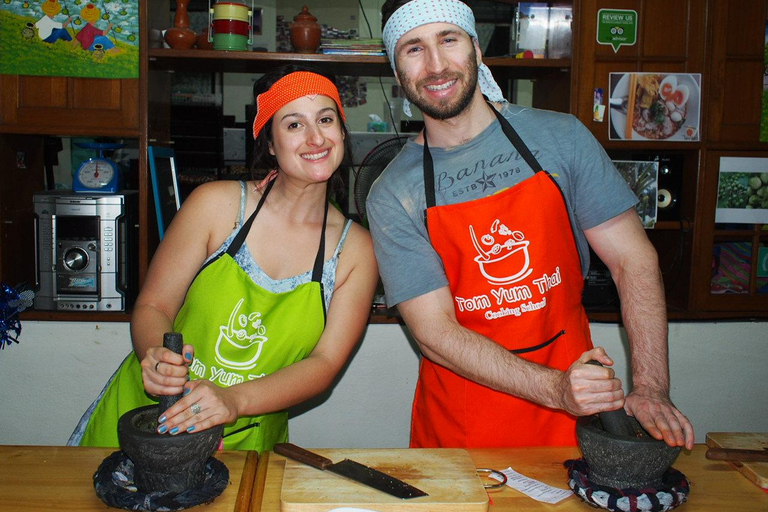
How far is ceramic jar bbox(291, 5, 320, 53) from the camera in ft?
9.56

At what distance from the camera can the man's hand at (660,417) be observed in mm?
1347

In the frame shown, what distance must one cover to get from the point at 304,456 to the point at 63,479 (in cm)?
44

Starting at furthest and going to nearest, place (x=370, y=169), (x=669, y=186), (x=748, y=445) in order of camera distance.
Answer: (x=669, y=186)
(x=370, y=169)
(x=748, y=445)

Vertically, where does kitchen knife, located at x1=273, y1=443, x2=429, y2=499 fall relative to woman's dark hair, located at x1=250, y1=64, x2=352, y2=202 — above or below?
below

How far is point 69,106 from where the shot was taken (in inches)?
112

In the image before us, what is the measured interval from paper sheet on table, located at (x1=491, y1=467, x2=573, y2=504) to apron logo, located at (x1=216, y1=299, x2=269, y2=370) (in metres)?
0.72

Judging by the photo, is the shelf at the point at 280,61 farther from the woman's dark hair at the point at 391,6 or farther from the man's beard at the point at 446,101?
the man's beard at the point at 446,101

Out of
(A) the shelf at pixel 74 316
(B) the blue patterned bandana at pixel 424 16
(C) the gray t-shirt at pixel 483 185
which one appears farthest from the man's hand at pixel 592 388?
(A) the shelf at pixel 74 316

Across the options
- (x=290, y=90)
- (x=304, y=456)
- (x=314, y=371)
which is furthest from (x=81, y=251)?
(x=304, y=456)

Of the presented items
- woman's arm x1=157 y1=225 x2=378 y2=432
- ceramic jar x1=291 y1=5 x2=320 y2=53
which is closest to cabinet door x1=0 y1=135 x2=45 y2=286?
ceramic jar x1=291 y1=5 x2=320 y2=53

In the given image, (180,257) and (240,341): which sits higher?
(180,257)

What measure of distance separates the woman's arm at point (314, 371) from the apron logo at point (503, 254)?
0.34 meters

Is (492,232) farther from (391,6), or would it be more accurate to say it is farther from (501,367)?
(391,6)

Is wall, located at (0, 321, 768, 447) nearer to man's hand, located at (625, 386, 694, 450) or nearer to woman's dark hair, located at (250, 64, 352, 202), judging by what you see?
woman's dark hair, located at (250, 64, 352, 202)
